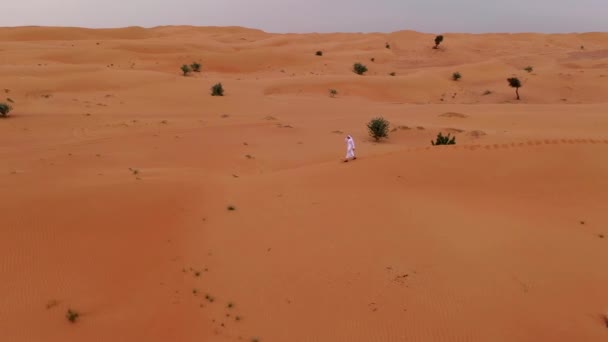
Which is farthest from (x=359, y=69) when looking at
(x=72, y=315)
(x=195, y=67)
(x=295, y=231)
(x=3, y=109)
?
(x=72, y=315)

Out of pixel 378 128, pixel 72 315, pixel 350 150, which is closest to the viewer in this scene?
pixel 72 315

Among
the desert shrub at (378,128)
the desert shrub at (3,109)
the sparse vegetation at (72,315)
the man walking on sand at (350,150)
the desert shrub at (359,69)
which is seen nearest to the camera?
the sparse vegetation at (72,315)

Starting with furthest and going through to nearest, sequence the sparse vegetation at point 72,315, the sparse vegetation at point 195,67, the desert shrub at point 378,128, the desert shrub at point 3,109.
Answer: the sparse vegetation at point 195,67, the desert shrub at point 3,109, the desert shrub at point 378,128, the sparse vegetation at point 72,315

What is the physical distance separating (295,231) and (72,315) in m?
3.46

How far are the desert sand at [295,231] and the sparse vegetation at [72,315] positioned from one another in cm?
8

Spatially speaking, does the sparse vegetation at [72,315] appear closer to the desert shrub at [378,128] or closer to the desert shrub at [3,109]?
the desert shrub at [378,128]

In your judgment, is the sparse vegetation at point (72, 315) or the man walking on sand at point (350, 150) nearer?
the sparse vegetation at point (72, 315)

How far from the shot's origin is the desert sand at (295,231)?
5.75 m

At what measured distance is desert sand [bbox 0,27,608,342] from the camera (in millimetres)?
5750

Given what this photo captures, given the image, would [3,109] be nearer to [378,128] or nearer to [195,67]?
[378,128]

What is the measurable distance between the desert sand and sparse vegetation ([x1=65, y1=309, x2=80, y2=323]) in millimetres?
80

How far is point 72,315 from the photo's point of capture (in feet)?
18.7

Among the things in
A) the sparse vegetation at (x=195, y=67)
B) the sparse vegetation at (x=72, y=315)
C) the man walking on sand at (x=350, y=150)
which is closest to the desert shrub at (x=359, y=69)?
the sparse vegetation at (x=195, y=67)

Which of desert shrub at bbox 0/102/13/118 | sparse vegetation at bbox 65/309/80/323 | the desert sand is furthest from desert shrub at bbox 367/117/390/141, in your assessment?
desert shrub at bbox 0/102/13/118
